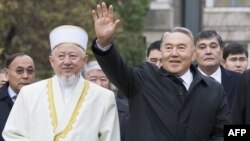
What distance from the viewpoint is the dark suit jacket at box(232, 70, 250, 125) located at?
8.01 metres

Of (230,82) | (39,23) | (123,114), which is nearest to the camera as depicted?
(123,114)

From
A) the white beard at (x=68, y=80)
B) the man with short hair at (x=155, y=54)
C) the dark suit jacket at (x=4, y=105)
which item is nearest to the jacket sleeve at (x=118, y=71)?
the white beard at (x=68, y=80)

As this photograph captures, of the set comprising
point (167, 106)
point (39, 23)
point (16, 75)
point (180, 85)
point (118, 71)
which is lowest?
point (39, 23)

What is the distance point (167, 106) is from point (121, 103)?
67.4 inches

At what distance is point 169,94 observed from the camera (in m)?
7.30

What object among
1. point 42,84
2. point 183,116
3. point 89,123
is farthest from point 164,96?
point 42,84

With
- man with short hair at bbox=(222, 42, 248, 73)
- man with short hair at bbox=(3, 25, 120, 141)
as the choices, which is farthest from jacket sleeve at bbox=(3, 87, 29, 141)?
man with short hair at bbox=(222, 42, 248, 73)

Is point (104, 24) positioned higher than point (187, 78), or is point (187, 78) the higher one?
point (104, 24)

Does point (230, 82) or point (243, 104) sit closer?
point (243, 104)

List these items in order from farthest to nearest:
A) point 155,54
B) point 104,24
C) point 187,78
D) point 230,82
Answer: point 155,54 < point 230,82 < point 187,78 < point 104,24

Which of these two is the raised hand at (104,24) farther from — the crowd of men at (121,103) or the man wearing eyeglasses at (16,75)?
the man wearing eyeglasses at (16,75)

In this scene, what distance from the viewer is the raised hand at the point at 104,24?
7062 millimetres

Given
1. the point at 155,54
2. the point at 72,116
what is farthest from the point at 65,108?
the point at 155,54

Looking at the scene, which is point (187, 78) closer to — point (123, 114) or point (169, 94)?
point (169, 94)
